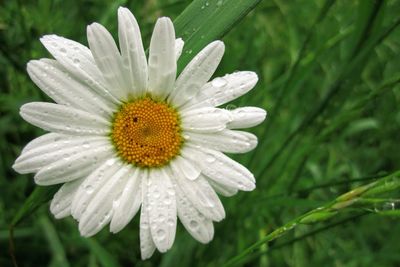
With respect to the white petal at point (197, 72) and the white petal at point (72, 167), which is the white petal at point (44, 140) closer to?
the white petal at point (72, 167)

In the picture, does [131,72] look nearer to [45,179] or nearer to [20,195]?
[45,179]

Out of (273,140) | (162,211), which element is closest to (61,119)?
(162,211)

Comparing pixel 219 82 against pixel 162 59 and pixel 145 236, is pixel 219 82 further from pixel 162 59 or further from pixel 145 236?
pixel 145 236

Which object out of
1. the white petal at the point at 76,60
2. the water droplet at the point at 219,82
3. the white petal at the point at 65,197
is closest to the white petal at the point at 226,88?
the water droplet at the point at 219,82

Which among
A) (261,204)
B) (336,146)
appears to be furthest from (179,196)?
(336,146)

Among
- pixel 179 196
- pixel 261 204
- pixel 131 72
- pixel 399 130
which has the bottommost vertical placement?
pixel 399 130

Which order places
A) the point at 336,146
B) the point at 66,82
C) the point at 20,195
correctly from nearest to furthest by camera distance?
1. the point at 66,82
2. the point at 20,195
3. the point at 336,146

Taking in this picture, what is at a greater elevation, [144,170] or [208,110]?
[208,110]

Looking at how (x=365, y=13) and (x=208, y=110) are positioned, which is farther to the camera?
(x=365, y=13)

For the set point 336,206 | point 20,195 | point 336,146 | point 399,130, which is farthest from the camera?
point 399,130
